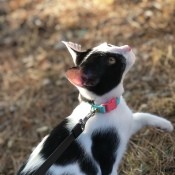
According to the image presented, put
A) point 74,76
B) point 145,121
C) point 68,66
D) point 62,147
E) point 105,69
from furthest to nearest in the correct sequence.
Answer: point 68,66 < point 145,121 < point 105,69 < point 62,147 < point 74,76

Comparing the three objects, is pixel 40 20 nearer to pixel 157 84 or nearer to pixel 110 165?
pixel 157 84

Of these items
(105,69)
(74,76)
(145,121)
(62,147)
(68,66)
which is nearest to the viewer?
(74,76)

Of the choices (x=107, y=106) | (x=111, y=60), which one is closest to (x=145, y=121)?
(x=107, y=106)

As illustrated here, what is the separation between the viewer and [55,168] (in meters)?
2.66

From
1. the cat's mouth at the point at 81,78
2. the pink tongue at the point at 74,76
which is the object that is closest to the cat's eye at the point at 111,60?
the cat's mouth at the point at 81,78

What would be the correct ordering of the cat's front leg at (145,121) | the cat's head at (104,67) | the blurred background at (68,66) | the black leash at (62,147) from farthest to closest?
the blurred background at (68,66), the cat's front leg at (145,121), the cat's head at (104,67), the black leash at (62,147)

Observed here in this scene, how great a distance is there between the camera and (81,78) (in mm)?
2480

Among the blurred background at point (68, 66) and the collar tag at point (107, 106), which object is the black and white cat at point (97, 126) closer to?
the collar tag at point (107, 106)

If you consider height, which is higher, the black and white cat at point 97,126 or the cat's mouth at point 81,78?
the cat's mouth at point 81,78

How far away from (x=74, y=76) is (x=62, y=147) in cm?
41

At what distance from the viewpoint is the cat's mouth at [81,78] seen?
2398mm

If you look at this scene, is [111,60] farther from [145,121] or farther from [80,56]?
[145,121]

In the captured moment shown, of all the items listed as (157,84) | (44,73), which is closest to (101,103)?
(157,84)

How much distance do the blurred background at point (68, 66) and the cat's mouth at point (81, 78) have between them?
0.80m
